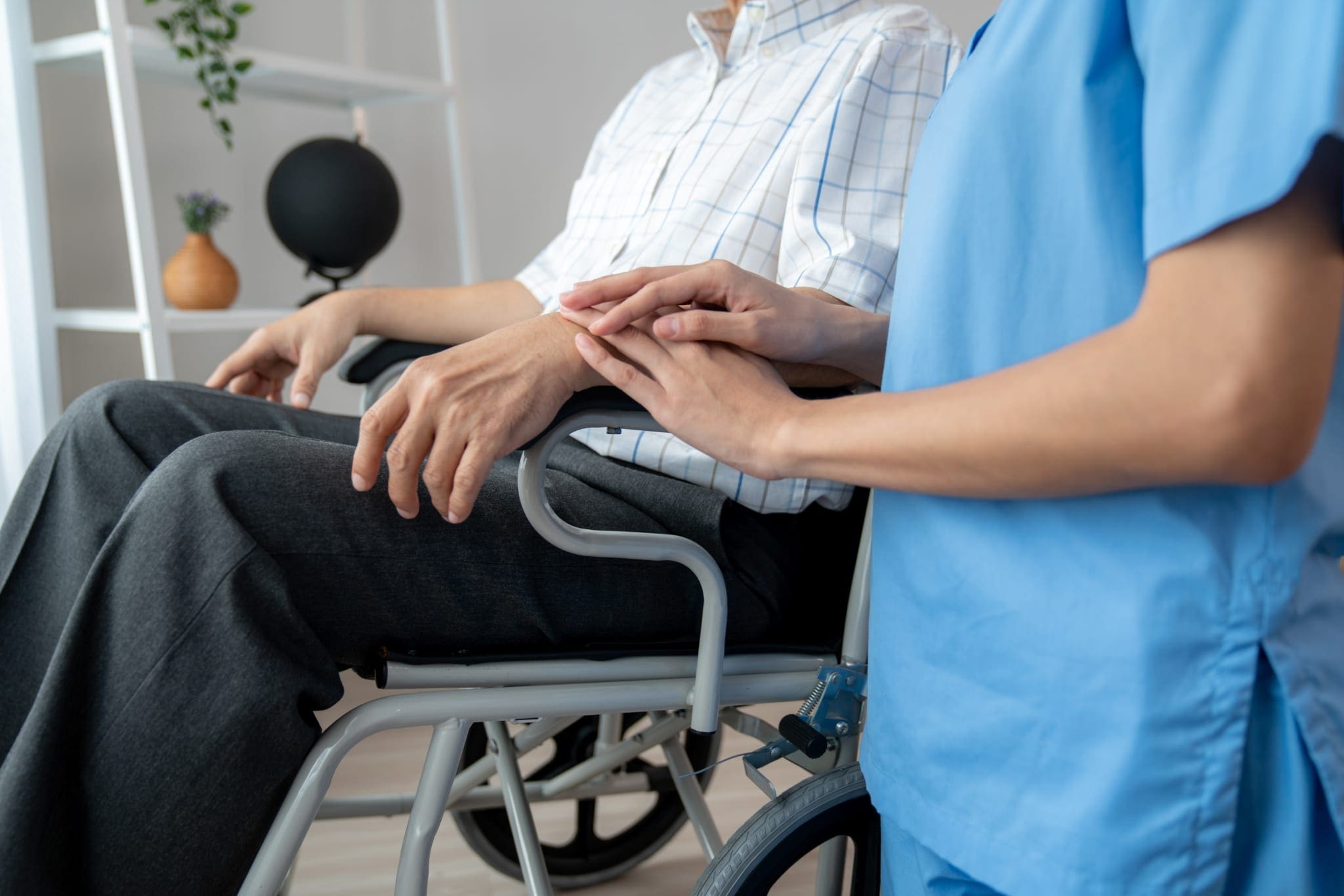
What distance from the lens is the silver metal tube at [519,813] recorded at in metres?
1.06

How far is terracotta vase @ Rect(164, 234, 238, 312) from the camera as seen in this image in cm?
190

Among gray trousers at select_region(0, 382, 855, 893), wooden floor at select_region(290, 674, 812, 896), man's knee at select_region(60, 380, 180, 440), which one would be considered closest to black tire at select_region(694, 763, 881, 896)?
gray trousers at select_region(0, 382, 855, 893)

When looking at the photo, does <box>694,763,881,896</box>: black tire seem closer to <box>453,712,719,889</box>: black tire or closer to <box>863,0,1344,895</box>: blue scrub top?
<box>863,0,1344,895</box>: blue scrub top

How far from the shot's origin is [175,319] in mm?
1768

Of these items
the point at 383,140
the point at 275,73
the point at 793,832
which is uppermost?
the point at 275,73

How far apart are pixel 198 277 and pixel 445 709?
4.58ft

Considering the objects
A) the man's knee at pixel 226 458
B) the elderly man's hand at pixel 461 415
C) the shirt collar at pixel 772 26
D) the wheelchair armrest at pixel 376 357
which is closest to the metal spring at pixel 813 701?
the elderly man's hand at pixel 461 415

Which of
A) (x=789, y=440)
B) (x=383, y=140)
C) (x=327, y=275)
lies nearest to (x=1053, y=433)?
(x=789, y=440)

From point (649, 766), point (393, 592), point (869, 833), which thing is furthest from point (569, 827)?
point (393, 592)

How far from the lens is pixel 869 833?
0.89 metres

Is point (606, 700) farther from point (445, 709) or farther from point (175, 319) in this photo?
point (175, 319)

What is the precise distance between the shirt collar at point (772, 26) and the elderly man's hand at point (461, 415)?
0.64 metres

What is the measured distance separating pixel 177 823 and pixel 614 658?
1.07ft

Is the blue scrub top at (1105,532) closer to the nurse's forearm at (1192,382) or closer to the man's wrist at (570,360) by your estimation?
the nurse's forearm at (1192,382)
